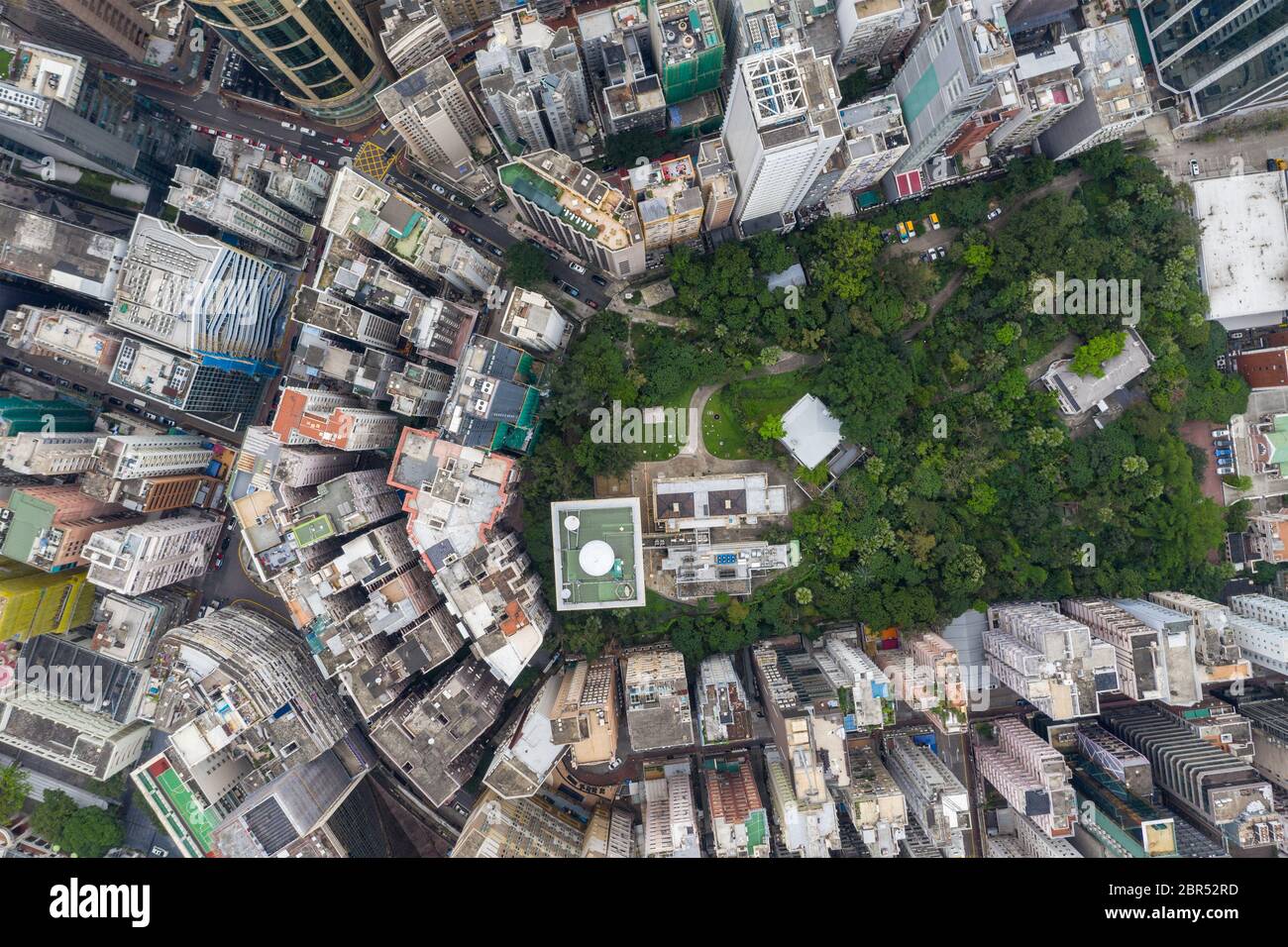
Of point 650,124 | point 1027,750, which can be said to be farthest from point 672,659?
point 650,124

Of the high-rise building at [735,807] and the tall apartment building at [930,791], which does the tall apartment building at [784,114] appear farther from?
the tall apartment building at [930,791]

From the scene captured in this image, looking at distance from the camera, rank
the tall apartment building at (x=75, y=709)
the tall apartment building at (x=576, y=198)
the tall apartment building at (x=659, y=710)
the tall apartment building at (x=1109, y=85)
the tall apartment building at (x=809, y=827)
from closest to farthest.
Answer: the tall apartment building at (x=809, y=827)
the tall apartment building at (x=659, y=710)
the tall apartment building at (x=576, y=198)
the tall apartment building at (x=1109, y=85)
the tall apartment building at (x=75, y=709)

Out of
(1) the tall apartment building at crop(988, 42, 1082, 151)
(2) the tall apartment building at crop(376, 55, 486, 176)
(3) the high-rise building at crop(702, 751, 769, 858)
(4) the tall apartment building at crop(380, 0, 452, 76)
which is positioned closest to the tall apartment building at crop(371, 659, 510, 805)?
(3) the high-rise building at crop(702, 751, 769, 858)

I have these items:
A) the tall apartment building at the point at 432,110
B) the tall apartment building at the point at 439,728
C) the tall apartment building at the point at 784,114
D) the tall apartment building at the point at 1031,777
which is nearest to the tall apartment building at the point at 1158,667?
the tall apartment building at the point at 1031,777

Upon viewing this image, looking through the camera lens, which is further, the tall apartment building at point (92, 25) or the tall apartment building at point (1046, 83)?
the tall apartment building at point (92, 25)

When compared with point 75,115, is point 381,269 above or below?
below

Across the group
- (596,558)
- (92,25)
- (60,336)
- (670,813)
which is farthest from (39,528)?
(670,813)

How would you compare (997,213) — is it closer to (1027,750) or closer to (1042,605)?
(1042,605)
